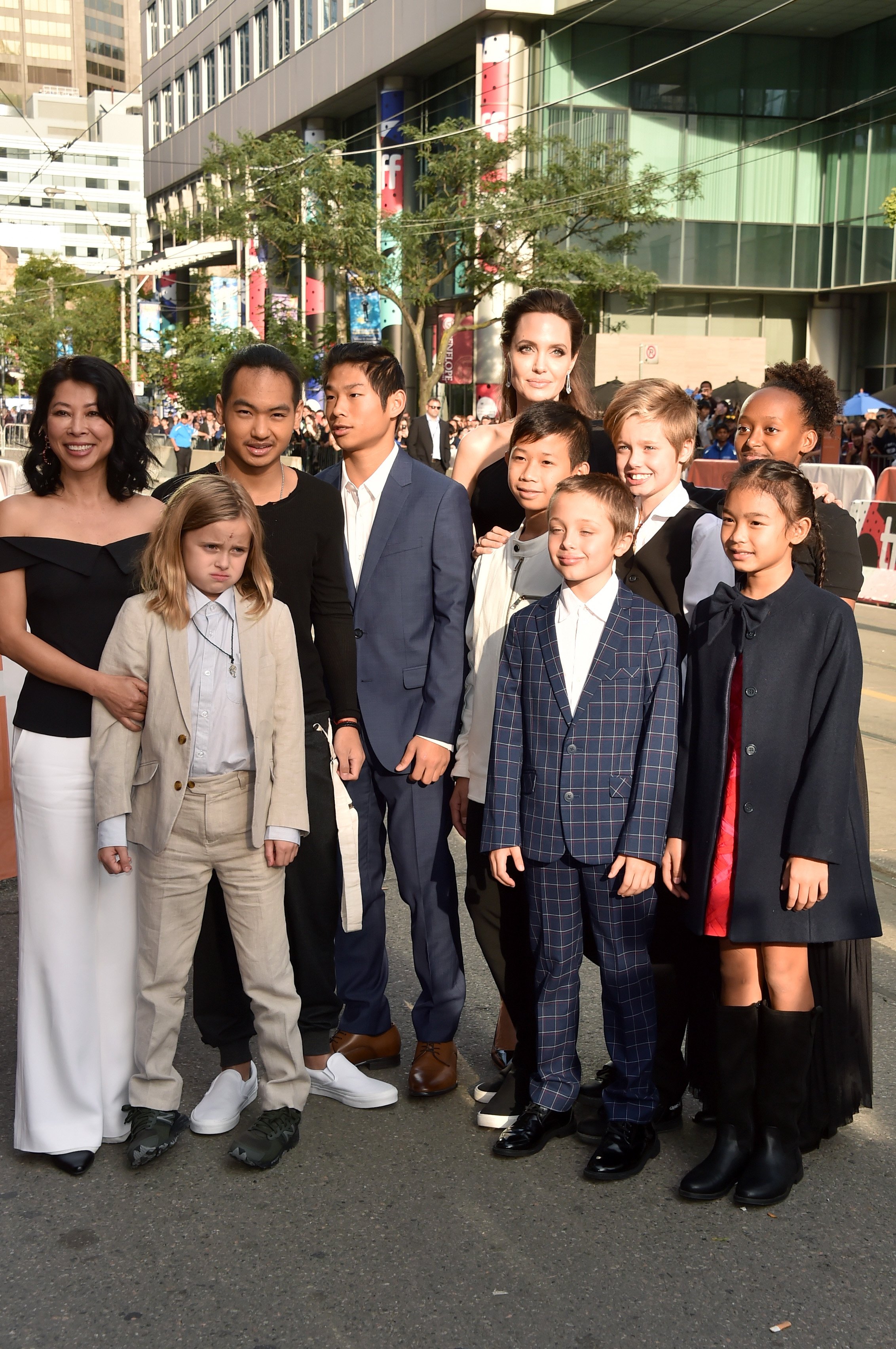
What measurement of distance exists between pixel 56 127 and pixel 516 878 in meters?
201

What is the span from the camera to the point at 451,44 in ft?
116

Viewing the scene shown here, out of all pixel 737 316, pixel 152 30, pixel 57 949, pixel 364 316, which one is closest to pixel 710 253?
pixel 737 316

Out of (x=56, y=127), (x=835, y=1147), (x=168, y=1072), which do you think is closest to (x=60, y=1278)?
(x=168, y=1072)

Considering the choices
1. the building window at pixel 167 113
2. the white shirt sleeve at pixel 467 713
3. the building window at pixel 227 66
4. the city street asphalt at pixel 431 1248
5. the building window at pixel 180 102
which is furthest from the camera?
the building window at pixel 167 113

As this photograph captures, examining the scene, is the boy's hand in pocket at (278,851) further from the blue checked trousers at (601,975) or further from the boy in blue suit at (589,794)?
the blue checked trousers at (601,975)

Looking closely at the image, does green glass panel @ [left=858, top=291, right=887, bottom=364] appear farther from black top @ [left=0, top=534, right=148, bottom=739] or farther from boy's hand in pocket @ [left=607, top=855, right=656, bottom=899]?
black top @ [left=0, top=534, right=148, bottom=739]

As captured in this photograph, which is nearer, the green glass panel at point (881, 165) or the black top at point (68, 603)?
the black top at point (68, 603)

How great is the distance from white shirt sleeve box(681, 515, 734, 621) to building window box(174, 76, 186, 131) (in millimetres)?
66484

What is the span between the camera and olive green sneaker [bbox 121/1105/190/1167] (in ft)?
11.4

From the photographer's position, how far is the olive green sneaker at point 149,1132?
3463 mm

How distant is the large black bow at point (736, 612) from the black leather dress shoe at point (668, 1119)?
1338 mm

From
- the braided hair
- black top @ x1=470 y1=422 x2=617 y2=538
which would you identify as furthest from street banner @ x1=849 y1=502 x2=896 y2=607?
the braided hair

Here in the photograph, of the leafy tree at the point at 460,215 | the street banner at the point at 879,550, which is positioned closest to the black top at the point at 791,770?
the street banner at the point at 879,550

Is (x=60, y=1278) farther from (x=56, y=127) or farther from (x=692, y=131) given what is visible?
(x=56, y=127)
